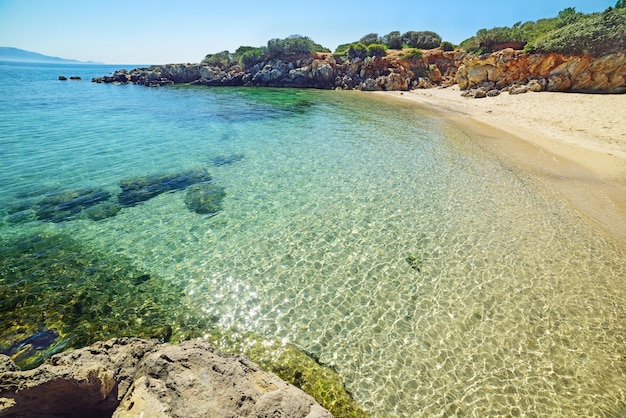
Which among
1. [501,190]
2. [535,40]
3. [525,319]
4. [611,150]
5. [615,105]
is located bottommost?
[525,319]

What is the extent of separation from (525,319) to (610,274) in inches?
168

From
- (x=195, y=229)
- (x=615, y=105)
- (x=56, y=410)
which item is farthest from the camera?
(x=615, y=105)

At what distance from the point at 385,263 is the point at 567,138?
24.6 meters

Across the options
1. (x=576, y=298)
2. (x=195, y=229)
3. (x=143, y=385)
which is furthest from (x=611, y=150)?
(x=143, y=385)

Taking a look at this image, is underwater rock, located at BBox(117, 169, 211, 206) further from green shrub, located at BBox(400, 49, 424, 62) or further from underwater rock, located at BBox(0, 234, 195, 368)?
green shrub, located at BBox(400, 49, 424, 62)

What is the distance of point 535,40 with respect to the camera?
4150 cm

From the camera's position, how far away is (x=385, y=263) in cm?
892

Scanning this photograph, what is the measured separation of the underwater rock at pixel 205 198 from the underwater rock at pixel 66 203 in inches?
141

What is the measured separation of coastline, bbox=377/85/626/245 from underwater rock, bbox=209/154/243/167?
1788 cm

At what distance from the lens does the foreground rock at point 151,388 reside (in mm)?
3559

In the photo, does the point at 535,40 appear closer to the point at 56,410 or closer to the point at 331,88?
the point at 331,88

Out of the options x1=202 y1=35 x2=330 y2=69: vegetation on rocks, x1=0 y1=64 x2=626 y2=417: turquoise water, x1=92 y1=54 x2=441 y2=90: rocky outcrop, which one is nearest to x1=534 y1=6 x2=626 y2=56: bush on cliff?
x1=92 y1=54 x2=441 y2=90: rocky outcrop

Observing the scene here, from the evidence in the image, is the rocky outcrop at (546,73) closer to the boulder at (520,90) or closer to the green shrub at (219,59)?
the boulder at (520,90)

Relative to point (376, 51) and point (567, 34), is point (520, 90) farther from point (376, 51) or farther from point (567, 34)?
point (376, 51)
